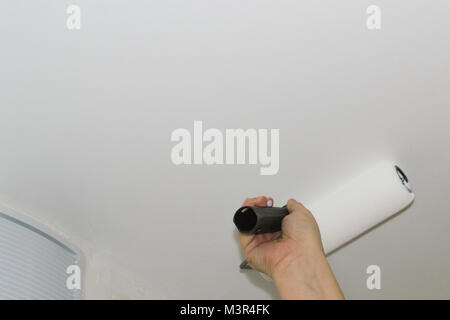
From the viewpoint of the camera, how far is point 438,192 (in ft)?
3.44

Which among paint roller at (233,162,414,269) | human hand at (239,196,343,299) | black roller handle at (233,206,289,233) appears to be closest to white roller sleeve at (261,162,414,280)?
paint roller at (233,162,414,269)

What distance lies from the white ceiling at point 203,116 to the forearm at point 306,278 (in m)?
0.26

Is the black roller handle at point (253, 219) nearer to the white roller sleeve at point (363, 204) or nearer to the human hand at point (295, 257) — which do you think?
the human hand at point (295, 257)

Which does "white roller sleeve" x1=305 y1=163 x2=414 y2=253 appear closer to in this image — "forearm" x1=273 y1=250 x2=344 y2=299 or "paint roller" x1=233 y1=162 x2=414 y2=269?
"paint roller" x1=233 y1=162 x2=414 y2=269

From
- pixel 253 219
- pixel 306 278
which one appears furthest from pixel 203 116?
pixel 306 278

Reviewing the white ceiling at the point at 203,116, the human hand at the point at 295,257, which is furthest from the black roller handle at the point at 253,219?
the white ceiling at the point at 203,116

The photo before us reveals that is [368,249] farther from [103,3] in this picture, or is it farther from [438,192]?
[103,3]

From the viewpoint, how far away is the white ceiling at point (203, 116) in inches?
32.1

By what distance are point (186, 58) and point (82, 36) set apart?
21cm

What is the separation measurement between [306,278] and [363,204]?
0.28 metres

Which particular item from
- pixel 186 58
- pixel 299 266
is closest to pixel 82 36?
pixel 186 58

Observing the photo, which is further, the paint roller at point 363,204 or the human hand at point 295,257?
the paint roller at point 363,204

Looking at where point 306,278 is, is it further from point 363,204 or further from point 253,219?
point 363,204
